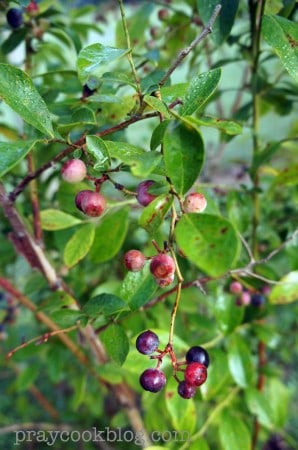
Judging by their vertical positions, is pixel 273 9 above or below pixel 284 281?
above

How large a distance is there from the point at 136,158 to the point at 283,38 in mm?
245

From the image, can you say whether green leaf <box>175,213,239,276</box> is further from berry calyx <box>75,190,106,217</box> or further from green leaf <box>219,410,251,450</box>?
green leaf <box>219,410,251,450</box>

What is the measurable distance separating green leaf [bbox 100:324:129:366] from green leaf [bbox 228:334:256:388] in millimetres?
319

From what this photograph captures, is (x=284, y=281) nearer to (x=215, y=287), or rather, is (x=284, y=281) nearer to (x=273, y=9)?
(x=215, y=287)

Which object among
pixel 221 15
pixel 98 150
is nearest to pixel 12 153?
pixel 98 150

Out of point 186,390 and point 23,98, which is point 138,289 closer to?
point 186,390

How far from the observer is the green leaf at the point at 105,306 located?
0.50 meters

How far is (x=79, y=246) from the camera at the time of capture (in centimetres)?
65

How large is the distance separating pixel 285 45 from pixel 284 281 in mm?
310

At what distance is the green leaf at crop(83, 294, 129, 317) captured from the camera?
498 millimetres

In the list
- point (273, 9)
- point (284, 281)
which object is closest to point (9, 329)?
point (284, 281)

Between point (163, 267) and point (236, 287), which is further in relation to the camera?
point (236, 287)

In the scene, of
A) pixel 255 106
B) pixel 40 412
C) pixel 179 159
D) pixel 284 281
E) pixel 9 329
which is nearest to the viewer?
pixel 179 159

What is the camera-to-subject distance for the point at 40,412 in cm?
150
